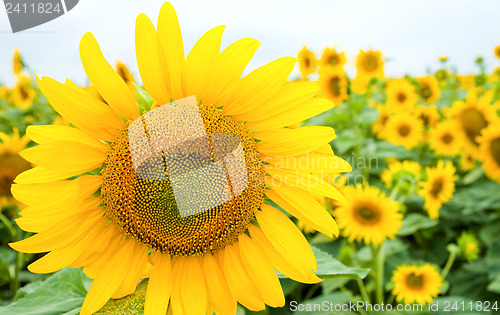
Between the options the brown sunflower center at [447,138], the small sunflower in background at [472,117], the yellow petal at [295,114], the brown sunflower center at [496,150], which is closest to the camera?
the yellow petal at [295,114]

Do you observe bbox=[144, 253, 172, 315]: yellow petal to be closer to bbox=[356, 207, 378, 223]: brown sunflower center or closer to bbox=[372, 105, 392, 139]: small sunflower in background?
bbox=[356, 207, 378, 223]: brown sunflower center

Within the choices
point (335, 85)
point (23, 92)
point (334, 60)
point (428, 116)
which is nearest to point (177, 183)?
point (335, 85)

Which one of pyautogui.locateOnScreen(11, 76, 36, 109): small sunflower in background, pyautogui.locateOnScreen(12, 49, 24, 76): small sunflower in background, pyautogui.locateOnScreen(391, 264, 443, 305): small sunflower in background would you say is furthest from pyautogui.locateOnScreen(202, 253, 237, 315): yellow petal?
pyautogui.locateOnScreen(12, 49, 24, 76): small sunflower in background

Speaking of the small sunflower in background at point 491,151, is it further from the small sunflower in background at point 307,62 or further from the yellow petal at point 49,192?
the yellow petal at point 49,192

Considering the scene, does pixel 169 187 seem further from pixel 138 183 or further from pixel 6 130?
pixel 6 130

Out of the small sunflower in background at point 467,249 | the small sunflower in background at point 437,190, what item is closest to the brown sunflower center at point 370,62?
the small sunflower in background at point 437,190

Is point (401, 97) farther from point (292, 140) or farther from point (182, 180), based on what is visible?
point (182, 180)
